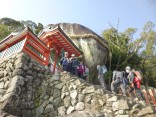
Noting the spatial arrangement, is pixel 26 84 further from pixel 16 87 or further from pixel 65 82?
pixel 65 82

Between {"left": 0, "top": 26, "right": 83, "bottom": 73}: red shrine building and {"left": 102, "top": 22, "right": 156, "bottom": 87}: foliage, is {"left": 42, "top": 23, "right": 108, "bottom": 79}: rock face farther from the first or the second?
{"left": 0, "top": 26, "right": 83, "bottom": 73}: red shrine building

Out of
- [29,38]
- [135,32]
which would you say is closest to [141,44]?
[135,32]

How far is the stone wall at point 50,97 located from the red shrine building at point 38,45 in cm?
105

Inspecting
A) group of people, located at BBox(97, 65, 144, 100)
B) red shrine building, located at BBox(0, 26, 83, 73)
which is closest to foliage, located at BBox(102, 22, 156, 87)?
red shrine building, located at BBox(0, 26, 83, 73)

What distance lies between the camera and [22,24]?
32.5 metres

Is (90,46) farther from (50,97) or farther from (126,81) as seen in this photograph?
(50,97)

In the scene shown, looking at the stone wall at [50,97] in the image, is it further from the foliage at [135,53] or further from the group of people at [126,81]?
the foliage at [135,53]

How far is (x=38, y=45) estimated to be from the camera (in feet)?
45.8

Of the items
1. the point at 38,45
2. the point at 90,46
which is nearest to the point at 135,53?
the point at 90,46

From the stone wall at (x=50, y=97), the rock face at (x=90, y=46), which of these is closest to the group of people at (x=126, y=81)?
the stone wall at (x=50, y=97)

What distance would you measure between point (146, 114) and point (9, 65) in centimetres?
729

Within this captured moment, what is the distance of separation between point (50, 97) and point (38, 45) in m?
4.21

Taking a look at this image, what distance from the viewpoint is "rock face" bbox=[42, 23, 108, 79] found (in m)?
23.0

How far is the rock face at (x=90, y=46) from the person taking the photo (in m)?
23.0
